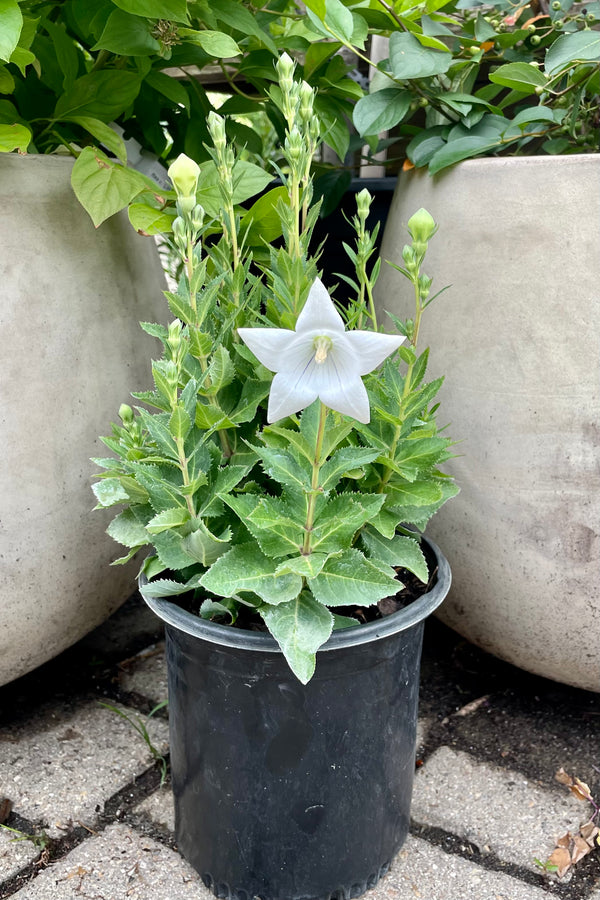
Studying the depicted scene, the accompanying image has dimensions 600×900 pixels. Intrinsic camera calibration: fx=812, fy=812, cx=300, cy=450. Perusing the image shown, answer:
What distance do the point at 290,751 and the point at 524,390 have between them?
677 millimetres

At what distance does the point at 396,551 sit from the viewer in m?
1.14

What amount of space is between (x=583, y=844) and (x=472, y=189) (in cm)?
108

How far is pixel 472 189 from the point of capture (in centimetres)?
137

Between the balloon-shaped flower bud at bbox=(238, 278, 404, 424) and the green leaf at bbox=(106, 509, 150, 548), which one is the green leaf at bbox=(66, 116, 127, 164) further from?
the balloon-shaped flower bud at bbox=(238, 278, 404, 424)

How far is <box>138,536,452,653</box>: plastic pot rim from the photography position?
1047 millimetres

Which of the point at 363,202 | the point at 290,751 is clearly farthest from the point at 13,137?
the point at 290,751

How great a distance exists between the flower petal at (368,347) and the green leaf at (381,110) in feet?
2.61

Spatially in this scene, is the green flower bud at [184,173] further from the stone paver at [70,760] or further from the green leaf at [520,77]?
the stone paver at [70,760]

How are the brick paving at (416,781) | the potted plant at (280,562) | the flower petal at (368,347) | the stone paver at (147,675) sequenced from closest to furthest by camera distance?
1. the flower petal at (368,347)
2. the potted plant at (280,562)
3. the brick paving at (416,781)
4. the stone paver at (147,675)

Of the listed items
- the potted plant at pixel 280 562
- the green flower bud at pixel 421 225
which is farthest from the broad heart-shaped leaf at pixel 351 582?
the green flower bud at pixel 421 225

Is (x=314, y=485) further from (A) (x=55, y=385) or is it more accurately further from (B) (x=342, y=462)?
(A) (x=55, y=385)

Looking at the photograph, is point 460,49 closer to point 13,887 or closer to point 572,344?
point 572,344

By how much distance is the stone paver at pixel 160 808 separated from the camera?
134 cm

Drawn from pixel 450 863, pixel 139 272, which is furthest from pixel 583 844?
pixel 139 272
